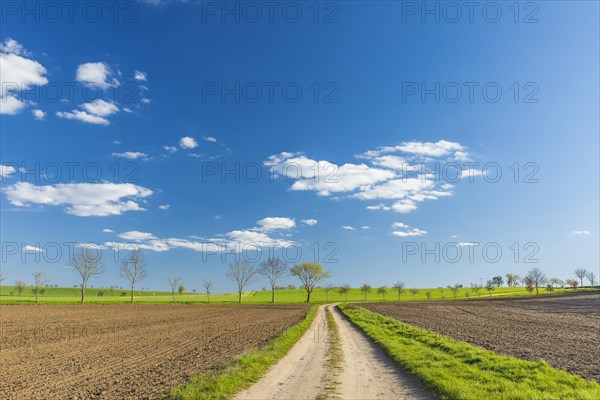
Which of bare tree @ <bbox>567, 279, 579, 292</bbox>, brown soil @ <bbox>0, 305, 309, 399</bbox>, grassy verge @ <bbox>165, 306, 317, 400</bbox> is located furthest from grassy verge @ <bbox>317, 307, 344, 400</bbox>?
bare tree @ <bbox>567, 279, 579, 292</bbox>

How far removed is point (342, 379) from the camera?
50.2 feet

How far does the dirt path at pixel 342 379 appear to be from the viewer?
1302cm

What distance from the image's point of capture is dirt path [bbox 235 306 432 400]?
42.7 ft

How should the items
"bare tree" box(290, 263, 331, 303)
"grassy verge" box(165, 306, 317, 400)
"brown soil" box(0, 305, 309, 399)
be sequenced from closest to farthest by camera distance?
"grassy verge" box(165, 306, 317, 400), "brown soil" box(0, 305, 309, 399), "bare tree" box(290, 263, 331, 303)

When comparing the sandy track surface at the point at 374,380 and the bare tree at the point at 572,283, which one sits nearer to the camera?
the sandy track surface at the point at 374,380

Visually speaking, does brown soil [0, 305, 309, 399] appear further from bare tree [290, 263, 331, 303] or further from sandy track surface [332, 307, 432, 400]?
bare tree [290, 263, 331, 303]

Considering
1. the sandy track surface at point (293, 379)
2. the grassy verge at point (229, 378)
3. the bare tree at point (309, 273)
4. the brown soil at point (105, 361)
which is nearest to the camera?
the grassy verge at point (229, 378)

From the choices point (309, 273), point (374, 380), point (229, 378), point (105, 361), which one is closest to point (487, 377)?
point (374, 380)

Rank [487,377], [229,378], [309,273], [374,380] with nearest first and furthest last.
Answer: [487,377], [229,378], [374,380], [309,273]

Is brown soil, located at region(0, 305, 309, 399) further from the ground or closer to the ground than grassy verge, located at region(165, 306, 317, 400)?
closer to the ground

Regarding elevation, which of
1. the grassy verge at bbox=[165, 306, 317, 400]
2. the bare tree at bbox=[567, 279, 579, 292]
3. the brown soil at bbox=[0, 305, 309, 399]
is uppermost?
the grassy verge at bbox=[165, 306, 317, 400]

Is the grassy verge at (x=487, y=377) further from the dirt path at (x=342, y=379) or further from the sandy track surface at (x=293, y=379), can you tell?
the sandy track surface at (x=293, y=379)

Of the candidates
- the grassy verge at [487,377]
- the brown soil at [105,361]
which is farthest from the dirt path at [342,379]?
the brown soil at [105,361]

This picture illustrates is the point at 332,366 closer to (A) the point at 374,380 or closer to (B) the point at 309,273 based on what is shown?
(A) the point at 374,380
